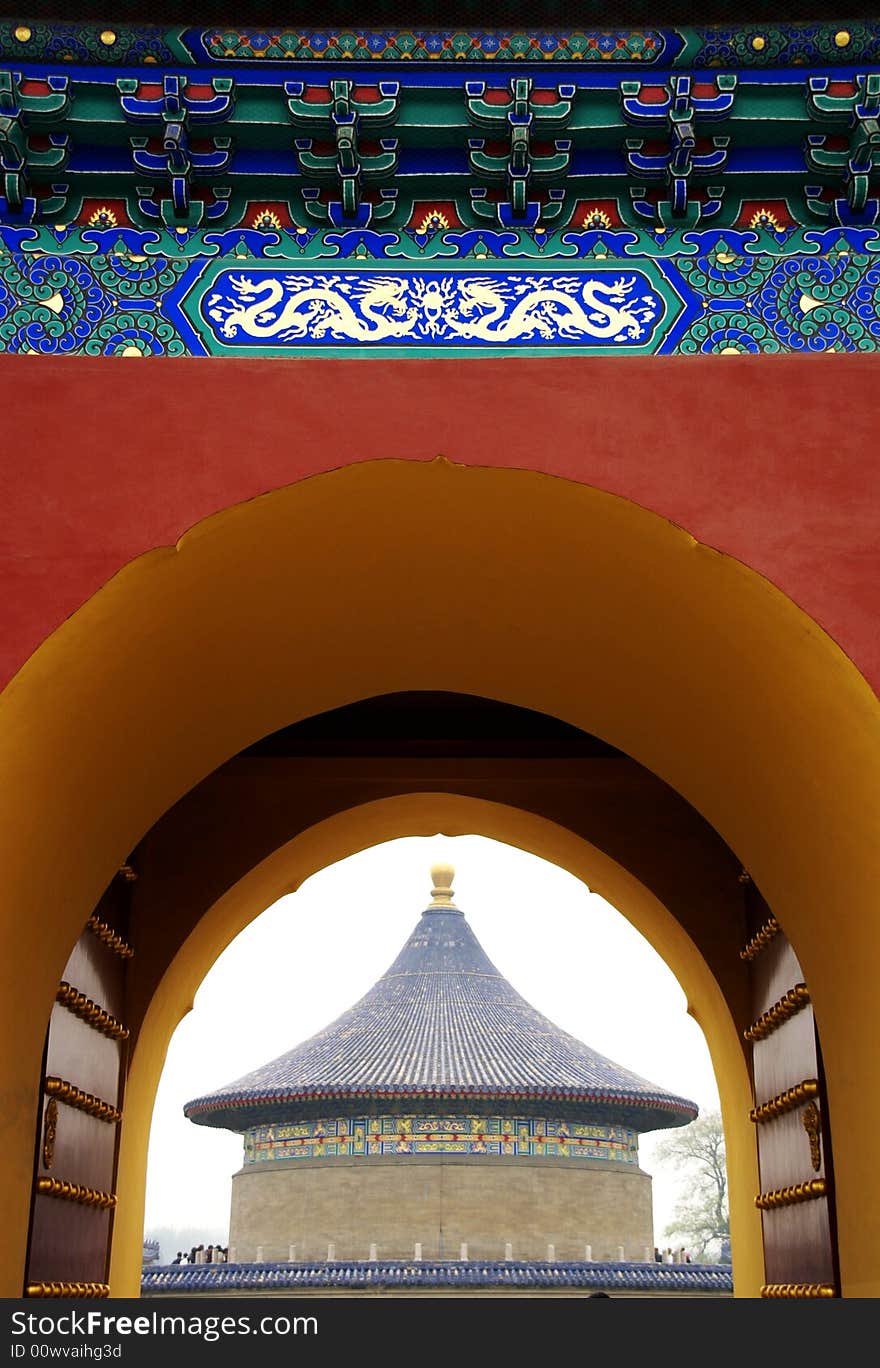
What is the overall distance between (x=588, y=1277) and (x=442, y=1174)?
2208 millimetres

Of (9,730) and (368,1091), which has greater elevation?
(368,1091)

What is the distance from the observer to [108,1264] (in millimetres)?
5137

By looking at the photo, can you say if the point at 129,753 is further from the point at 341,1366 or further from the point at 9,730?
the point at 341,1366

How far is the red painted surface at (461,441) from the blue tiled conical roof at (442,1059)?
1494 cm

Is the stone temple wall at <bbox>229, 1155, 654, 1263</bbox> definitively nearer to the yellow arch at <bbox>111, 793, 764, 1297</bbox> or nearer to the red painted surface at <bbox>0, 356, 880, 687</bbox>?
the yellow arch at <bbox>111, 793, 764, 1297</bbox>

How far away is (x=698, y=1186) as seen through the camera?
35.1 metres

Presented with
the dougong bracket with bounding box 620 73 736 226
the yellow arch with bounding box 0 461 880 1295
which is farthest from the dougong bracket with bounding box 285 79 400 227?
the yellow arch with bounding box 0 461 880 1295

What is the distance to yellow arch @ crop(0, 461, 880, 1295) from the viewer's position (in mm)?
3451

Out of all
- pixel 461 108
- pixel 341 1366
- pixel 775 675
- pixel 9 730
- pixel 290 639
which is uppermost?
pixel 461 108

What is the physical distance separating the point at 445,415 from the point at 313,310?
0.47 m

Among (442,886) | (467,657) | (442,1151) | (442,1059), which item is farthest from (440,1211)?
(467,657)

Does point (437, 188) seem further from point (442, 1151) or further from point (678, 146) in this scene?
point (442, 1151)

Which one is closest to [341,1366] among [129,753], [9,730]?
[9,730]

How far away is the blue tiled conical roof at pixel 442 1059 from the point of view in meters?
17.8
